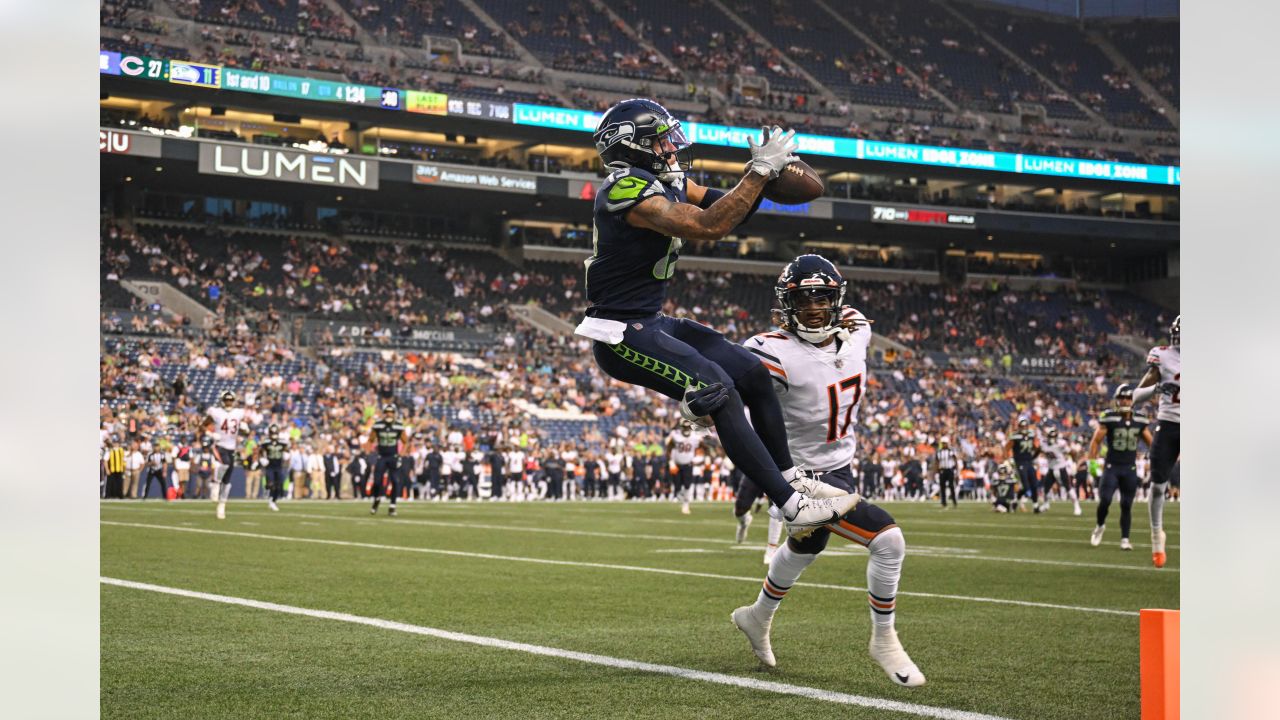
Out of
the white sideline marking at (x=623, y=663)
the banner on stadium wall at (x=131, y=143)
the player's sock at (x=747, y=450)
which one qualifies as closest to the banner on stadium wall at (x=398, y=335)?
the banner on stadium wall at (x=131, y=143)

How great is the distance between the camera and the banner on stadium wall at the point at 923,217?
46719 millimetres

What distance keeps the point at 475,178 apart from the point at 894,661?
36.4 metres

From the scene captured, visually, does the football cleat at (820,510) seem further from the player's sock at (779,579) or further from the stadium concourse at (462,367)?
the stadium concourse at (462,367)

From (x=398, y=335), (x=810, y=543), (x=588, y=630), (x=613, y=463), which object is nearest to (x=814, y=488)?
(x=810, y=543)

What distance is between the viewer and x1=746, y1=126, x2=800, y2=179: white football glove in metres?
5.34

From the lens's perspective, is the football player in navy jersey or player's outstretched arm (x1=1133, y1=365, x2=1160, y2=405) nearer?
the football player in navy jersey

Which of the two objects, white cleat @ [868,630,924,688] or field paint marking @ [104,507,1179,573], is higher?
white cleat @ [868,630,924,688]

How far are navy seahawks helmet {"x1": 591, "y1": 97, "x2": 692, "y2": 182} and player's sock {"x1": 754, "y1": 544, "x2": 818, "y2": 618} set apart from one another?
2.04 m

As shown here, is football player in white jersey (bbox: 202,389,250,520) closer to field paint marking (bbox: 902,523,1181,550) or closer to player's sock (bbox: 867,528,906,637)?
field paint marking (bbox: 902,523,1181,550)

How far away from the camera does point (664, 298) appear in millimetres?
5707

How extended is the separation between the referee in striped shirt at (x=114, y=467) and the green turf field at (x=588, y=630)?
1273 cm

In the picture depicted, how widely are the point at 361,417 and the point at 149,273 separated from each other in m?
8.87

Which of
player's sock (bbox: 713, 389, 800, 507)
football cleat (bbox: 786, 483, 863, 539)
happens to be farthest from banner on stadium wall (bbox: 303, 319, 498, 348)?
football cleat (bbox: 786, 483, 863, 539)

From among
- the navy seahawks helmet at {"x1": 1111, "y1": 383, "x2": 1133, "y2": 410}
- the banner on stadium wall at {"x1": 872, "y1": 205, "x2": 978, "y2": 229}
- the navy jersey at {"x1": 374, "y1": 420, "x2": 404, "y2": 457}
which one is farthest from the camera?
the banner on stadium wall at {"x1": 872, "y1": 205, "x2": 978, "y2": 229}
